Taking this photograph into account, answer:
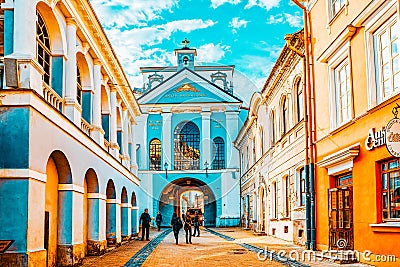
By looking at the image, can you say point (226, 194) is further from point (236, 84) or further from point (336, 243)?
point (336, 243)

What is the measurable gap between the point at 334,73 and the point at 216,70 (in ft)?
123

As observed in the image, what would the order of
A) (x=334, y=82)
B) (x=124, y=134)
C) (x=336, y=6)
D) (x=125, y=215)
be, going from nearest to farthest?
(x=336, y=6) → (x=334, y=82) → (x=125, y=215) → (x=124, y=134)

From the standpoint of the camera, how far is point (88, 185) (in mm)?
19031

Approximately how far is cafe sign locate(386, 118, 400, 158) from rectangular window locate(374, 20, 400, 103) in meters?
0.94

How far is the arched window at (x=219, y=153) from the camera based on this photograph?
155 ft

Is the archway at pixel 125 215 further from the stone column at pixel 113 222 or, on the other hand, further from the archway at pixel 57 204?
the archway at pixel 57 204

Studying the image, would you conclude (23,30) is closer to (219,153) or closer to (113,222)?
(113,222)

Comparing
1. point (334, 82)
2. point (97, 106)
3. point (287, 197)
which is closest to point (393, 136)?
point (334, 82)

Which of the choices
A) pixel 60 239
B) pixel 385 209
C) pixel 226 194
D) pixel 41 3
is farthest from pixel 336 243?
pixel 226 194

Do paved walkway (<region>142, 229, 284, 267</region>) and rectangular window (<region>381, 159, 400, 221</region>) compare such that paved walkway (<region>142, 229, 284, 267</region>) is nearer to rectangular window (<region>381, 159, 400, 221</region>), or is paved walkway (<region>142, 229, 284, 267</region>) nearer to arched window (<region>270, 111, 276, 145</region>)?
rectangular window (<region>381, 159, 400, 221</region>)

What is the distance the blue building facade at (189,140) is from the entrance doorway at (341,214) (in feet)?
97.3

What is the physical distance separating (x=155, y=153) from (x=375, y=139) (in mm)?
35212

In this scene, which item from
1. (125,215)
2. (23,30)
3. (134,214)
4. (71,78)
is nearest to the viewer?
(23,30)

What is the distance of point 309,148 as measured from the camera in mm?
18547
